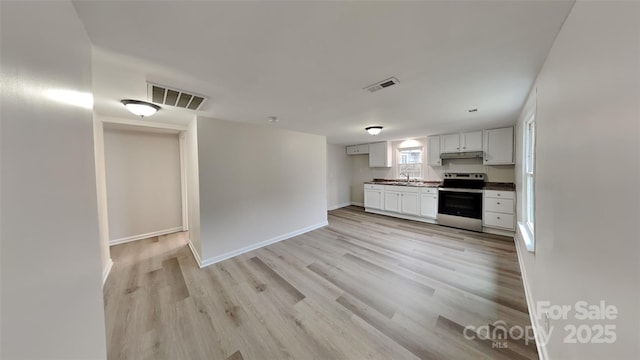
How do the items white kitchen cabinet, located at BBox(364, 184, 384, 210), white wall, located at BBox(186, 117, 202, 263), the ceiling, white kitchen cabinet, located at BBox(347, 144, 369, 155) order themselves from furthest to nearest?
white kitchen cabinet, located at BBox(347, 144, 369, 155) → white kitchen cabinet, located at BBox(364, 184, 384, 210) → white wall, located at BBox(186, 117, 202, 263) → the ceiling

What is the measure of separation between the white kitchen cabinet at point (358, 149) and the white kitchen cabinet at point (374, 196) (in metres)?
1.11

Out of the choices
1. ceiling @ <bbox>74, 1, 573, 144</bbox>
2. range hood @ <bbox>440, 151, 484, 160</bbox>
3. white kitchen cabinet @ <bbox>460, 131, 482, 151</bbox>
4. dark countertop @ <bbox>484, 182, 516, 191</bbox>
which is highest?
ceiling @ <bbox>74, 1, 573, 144</bbox>

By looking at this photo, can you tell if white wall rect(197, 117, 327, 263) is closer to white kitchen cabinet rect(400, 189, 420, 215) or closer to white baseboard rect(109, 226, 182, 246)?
white baseboard rect(109, 226, 182, 246)

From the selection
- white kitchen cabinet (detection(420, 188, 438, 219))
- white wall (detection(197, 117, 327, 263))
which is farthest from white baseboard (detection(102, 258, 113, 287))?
white kitchen cabinet (detection(420, 188, 438, 219))

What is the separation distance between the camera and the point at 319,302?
209 cm

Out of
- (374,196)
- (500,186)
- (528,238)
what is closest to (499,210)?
(500,186)

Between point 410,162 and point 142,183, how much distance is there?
21.0ft

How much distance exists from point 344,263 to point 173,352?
2.02 meters

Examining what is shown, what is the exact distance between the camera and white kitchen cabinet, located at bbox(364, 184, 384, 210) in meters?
5.61

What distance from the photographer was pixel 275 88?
1.90 meters

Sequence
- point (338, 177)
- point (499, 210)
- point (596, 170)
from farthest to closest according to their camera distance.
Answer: point (338, 177), point (499, 210), point (596, 170)

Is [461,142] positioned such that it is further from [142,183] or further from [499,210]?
[142,183]

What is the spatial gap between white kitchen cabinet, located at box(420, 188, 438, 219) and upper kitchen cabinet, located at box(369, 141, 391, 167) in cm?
133

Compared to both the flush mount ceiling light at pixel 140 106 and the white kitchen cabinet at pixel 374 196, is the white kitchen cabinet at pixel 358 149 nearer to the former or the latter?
the white kitchen cabinet at pixel 374 196
